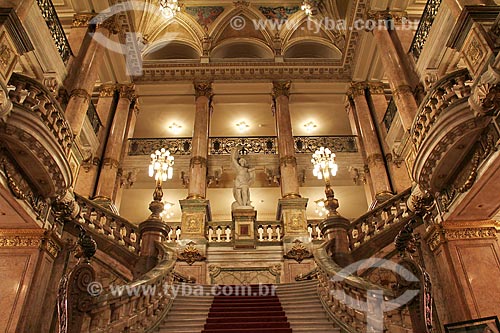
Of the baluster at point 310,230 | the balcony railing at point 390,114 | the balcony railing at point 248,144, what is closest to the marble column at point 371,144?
the balcony railing at point 390,114

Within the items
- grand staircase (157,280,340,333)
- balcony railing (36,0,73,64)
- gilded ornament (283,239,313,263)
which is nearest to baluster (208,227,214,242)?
gilded ornament (283,239,313,263)

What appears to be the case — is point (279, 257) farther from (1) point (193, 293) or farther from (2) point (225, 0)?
(2) point (225, 0)

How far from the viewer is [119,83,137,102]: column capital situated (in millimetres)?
14062

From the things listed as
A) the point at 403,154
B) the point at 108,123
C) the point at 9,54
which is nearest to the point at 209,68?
the point at 108,123

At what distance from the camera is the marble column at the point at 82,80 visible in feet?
30.1

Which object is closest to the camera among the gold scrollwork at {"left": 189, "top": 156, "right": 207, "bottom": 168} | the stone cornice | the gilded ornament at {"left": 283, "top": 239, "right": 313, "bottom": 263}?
the gilded ornament at {"left": 283, "top": 239, "right": 313, "bottom": 263}

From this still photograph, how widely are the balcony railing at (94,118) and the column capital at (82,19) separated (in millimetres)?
2359

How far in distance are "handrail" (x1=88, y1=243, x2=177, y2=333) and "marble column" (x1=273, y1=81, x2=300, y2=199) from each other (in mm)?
5767

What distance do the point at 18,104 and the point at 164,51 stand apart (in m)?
12.8

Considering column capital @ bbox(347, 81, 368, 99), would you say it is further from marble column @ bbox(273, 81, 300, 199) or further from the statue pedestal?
the statue pedestal

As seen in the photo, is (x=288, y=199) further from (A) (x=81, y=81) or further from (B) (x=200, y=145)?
(A) (x=81, y=81)

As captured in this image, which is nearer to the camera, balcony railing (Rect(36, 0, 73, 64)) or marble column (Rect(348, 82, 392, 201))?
balcony railing (Rect(36, 0, 73, 64))

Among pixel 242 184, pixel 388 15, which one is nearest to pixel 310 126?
pixel 388 15

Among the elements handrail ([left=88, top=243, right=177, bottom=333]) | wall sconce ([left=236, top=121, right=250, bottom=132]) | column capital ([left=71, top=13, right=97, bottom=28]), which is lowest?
handrail ([left=88, top=243, right=177, bottom=333])
